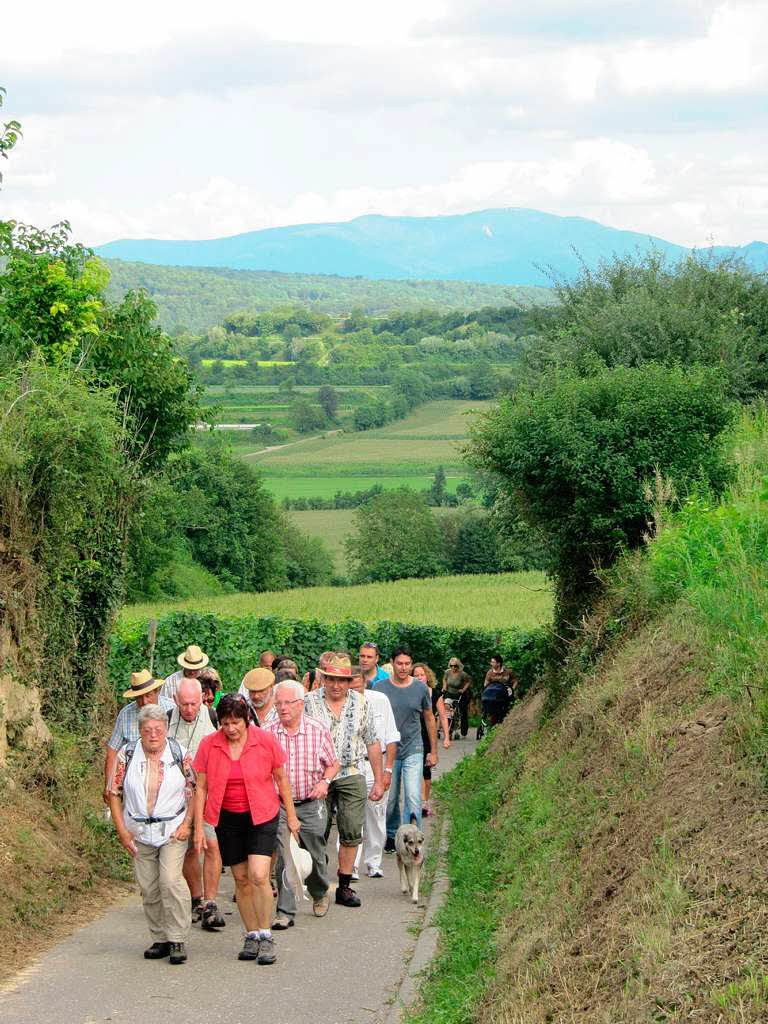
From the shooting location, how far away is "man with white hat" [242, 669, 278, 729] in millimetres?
10602

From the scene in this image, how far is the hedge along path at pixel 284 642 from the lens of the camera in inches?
1145

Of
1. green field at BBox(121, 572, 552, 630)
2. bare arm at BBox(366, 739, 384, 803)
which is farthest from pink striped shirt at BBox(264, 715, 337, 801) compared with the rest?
green field at BBox(121, 572, 552, 630)

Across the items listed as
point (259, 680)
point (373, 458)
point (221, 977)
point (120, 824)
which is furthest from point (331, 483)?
point (221, 977)

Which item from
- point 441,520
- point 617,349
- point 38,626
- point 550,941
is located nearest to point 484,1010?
point 550,941

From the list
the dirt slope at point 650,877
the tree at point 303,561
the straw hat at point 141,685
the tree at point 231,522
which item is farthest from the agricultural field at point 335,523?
the dirt slope at point 650,877

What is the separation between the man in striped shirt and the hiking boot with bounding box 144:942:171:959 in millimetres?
1039

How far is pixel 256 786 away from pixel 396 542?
260 ft

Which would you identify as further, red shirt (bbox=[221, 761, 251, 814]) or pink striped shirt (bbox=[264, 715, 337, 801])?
pink striped shirt (bbox=[264, 715, 337, 801])

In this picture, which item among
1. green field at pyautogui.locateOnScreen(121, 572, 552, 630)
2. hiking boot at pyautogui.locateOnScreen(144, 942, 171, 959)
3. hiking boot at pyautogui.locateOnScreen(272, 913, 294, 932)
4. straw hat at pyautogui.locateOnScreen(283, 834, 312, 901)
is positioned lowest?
green field at pyautogui.locateOnScreen(121, 572, 552, 630)

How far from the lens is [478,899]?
10.5 metres

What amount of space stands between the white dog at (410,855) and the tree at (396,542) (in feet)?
A: 250

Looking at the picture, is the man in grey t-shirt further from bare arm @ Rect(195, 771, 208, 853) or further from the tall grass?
bare arm @ Rect(195, 771, 208, 853)

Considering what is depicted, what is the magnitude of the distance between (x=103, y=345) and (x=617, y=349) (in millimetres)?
10477

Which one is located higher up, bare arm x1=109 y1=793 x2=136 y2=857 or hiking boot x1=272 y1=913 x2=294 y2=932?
bare arm x1=109 y1=793 x2=136 y2=857
